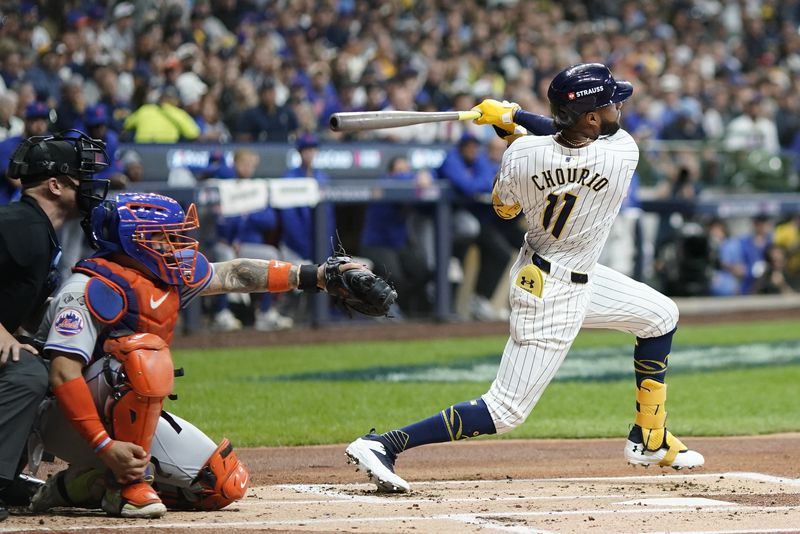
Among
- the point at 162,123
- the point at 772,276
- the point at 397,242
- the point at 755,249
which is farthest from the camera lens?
the point at 772,276

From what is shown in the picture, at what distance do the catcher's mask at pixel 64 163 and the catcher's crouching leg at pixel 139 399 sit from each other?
61 centimetres

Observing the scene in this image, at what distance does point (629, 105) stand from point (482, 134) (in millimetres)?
3032

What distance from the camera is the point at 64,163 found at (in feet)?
15.5

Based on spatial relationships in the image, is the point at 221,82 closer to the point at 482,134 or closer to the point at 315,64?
the point at 315,64

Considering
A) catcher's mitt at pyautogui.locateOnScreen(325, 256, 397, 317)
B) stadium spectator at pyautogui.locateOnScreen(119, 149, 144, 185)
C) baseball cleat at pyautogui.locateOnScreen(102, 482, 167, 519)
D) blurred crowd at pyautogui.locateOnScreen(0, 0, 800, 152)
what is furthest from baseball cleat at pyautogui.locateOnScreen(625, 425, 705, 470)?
blurred crowd at pyautogui.locateOnScreen(0, 0, 800, 152)

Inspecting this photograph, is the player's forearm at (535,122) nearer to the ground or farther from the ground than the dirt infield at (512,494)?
farther from the ground

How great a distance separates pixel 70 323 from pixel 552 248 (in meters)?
2.06

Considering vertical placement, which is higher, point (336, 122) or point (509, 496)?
point (336, 122)

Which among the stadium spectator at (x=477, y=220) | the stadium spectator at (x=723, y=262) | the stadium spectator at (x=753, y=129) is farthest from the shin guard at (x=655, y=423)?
the stadium spectator at (x=753, y=129)

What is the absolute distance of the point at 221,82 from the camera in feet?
45.9

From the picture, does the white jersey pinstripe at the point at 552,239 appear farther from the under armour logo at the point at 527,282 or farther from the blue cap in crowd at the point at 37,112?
the blue cap in crowd at the point at 37,112

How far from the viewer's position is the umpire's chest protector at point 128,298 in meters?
4.48

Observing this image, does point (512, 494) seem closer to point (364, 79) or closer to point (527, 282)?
point (527, 282)

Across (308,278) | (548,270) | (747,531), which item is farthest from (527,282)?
(747,531)
